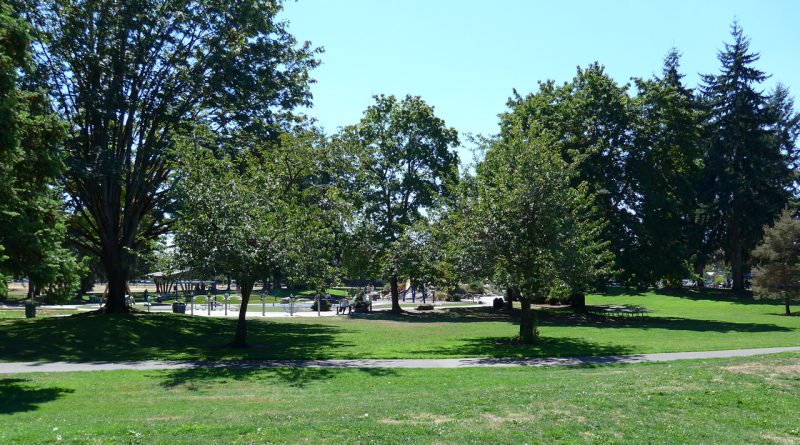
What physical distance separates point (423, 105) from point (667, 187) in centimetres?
1765

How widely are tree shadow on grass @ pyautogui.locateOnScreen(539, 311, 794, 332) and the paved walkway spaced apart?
1180 cm

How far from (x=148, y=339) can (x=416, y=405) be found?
17.4m

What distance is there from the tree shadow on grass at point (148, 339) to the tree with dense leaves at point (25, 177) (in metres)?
5.21

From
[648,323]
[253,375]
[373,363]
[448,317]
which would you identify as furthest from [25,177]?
[648,323]

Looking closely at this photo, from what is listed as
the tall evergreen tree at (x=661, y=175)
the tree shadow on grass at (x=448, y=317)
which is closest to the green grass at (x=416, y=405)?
the tree shadow on grass at (x=448, y=317)

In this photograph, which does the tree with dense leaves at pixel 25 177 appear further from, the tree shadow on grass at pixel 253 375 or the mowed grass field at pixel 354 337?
the mowed grass field at pixel 354 337

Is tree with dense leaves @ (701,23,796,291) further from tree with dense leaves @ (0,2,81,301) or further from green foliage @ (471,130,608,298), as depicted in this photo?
tree with dense leaves @ (0,2,81,301)

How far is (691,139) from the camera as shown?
40594 millimetres

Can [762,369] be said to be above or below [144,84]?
below

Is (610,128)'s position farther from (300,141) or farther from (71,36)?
(71,36)

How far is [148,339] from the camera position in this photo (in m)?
24.6

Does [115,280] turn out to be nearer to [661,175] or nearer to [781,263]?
[661,175]

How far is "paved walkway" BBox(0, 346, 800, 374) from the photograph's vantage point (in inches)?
682

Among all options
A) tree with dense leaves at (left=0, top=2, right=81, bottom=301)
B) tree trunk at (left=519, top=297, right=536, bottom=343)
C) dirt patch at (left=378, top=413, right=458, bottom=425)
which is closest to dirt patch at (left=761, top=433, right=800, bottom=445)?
dirt patch at (left=378, top=413, right=458, bottom=425)
